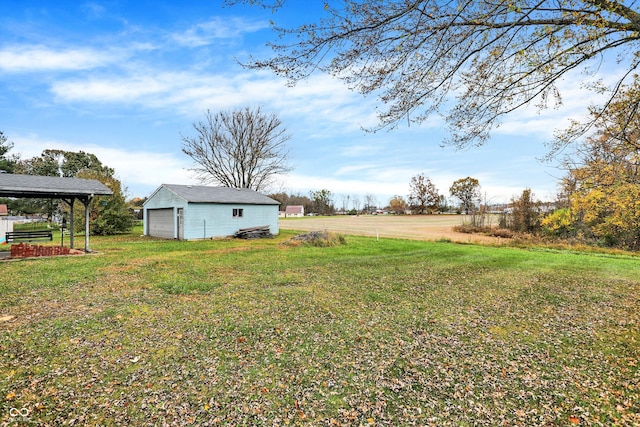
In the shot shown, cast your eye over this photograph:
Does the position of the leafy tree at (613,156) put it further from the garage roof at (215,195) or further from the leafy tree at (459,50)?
the garage roof at (215,195)

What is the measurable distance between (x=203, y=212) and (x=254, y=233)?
133 inches

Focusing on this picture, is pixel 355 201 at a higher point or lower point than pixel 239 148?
lower

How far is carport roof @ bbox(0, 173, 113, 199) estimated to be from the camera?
1054cm

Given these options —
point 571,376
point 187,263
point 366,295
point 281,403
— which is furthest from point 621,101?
point 187,263

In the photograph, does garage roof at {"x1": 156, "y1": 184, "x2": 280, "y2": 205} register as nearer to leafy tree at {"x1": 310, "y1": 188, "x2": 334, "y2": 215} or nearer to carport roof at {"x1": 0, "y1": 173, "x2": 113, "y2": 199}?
carport roof at {"x1": 0, "y1": 173, "x2": 113, "y2": 199}

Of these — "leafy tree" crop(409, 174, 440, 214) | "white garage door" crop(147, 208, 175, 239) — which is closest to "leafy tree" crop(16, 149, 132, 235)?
"white garage door" crop(147, 208, 175, 239)

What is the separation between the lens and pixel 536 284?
7.65 m

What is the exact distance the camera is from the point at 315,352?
11.9 feet

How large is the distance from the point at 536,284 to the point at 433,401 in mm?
6669

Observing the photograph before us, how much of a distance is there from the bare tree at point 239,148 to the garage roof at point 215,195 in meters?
5.71

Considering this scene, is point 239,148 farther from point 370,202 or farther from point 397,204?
point 370,202

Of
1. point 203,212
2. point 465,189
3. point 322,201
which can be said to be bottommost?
point 203,212

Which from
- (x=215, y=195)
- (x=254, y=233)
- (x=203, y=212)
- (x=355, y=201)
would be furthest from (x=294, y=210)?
(x=203, y=212)

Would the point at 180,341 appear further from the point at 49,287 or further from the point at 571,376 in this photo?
the point at 49,287
